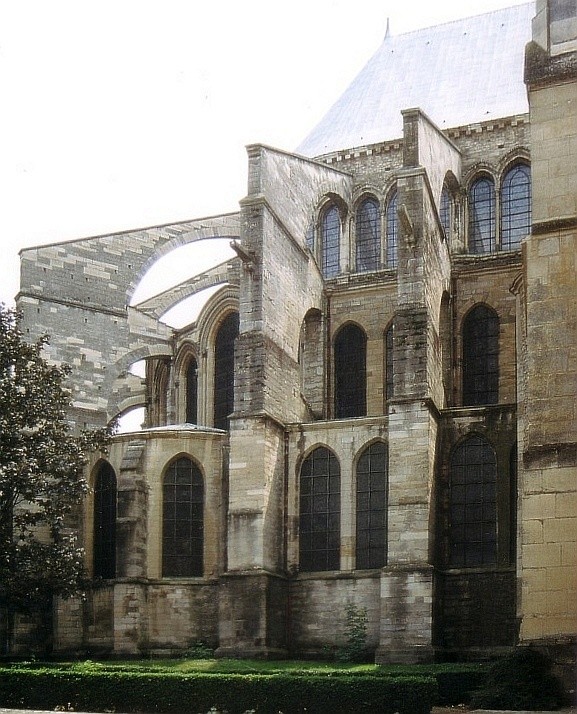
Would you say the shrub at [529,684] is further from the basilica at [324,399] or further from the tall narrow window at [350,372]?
the tall narrow window at [350,372]

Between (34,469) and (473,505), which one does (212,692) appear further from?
(473,505)

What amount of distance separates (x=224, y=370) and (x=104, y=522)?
6.08 metres

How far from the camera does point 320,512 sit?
34375mm

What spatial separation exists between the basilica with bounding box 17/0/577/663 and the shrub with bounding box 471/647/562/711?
9125mm

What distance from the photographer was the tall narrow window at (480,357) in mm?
37531

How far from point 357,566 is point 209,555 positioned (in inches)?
151

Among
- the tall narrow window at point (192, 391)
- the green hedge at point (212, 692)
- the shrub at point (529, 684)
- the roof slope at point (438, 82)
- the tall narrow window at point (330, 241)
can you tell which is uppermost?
the roof slope at point (438, 82)

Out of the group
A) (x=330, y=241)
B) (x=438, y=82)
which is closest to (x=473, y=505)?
(x=330, y=241)

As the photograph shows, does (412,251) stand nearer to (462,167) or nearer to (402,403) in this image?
(402,403)

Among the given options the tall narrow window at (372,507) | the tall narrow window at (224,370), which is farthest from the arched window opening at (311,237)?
the tall narrow window at (372,507)

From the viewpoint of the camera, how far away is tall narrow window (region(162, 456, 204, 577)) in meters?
35.1

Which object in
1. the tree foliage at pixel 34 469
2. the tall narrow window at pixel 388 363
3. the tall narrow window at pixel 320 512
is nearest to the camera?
the tree foliage at pixel 34 469

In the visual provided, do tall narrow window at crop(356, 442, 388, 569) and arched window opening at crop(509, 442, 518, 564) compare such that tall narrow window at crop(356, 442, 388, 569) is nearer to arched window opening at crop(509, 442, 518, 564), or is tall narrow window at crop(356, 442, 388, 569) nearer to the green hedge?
arched window opening at crop(509, 442, 518, 564)

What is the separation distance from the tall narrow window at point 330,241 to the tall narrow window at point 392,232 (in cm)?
149
